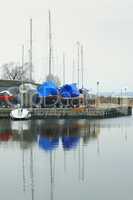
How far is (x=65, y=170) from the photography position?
19.1 meters

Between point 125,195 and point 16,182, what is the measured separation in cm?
413

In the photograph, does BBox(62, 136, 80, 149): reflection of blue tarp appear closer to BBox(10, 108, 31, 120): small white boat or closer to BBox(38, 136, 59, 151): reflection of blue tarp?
BBox(38, 136, 59, 151): reflection of blue tarp

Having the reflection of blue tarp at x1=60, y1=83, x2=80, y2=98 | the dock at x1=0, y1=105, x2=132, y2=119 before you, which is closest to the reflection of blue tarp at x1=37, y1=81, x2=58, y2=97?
the reflection of blue tarp at x1=60, y1=83, x2=80, y2=98

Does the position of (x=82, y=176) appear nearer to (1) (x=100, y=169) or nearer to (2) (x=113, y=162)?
(1) (x=100, y=169)

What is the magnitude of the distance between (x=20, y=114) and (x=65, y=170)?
36740 mm

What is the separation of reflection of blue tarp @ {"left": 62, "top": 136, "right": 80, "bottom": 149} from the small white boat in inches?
894

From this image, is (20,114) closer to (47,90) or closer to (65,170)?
(47,90)

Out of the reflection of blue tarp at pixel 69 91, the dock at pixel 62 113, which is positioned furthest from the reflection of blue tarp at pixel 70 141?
the reflection of blue tarp at pixel 69 91

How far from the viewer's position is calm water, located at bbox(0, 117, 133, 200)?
15070 millimetres

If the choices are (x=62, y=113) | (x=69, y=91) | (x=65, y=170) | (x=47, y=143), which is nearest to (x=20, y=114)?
(x=62, y=113)

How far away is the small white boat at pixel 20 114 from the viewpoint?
2174 inches

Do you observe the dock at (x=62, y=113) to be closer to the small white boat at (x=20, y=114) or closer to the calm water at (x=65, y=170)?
the small white boat at (x=20, y=114)

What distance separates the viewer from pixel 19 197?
571 inches

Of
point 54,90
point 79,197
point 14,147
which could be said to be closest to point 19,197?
point 79,197
